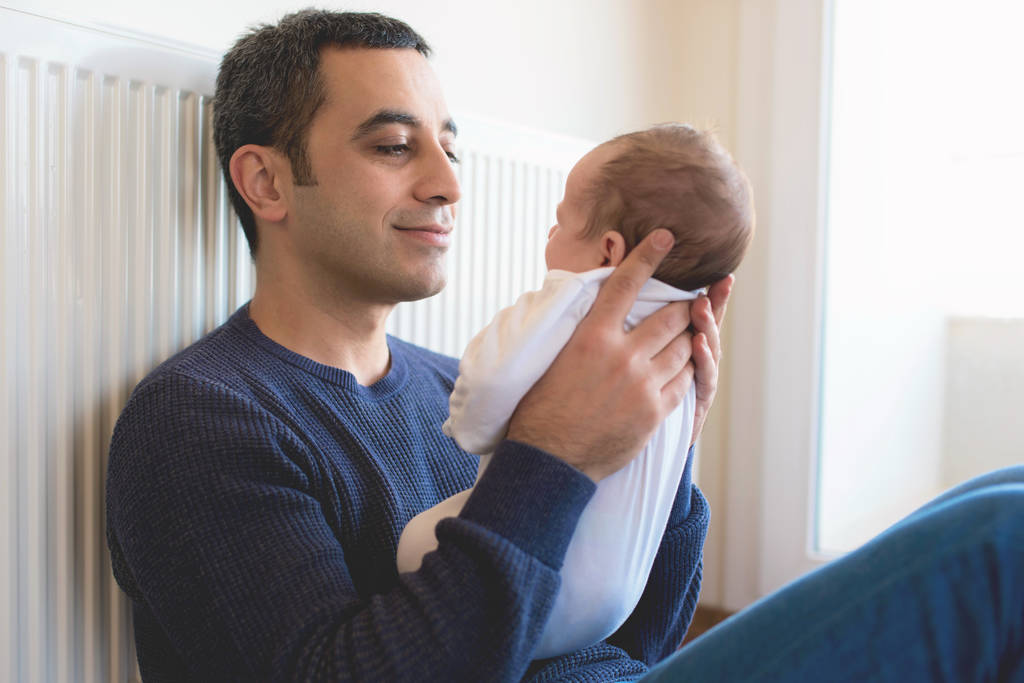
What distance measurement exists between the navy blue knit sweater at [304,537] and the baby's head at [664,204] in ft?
0.85

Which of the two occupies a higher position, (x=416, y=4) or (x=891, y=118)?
(x=416, y=4)

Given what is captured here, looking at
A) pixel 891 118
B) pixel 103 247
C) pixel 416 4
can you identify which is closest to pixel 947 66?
pixel 891 118

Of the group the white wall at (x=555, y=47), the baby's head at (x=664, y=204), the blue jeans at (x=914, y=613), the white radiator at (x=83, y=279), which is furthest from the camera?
the white wall at (x=555, y=47)

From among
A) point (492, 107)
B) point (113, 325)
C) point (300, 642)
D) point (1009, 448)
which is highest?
point (492, 107)

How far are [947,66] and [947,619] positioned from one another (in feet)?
6.53

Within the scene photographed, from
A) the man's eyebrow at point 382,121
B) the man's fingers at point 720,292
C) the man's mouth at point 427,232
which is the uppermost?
the man's eyebrow at point 382,121

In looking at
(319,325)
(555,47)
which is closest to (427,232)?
(319,325)

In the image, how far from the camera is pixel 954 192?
231 cm

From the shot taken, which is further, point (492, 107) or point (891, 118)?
point (891, 118)

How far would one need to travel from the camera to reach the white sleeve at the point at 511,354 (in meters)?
0.92

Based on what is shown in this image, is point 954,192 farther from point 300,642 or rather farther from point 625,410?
point 300,642

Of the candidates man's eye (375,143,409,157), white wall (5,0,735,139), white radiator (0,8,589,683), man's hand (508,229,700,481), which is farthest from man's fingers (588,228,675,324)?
white wall (5,0,735,139)

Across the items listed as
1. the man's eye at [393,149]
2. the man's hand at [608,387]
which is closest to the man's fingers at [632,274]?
the man's hand at [608,387]

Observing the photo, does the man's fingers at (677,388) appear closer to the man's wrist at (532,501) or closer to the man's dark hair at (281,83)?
the man's wrist at (532,501)
